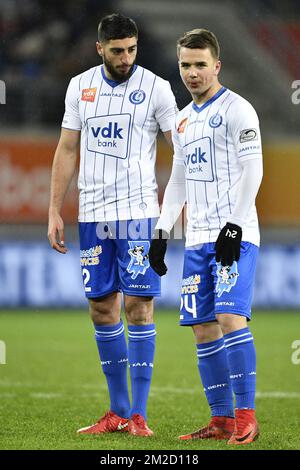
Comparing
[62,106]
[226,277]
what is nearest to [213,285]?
[226,277]

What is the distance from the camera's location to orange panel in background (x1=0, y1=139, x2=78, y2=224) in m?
13.6

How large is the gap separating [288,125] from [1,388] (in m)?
9.24

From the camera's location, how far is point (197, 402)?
6.42 metres

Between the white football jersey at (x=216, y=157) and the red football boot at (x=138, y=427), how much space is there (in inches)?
Answer: 35.3

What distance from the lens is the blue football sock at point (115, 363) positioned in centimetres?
518

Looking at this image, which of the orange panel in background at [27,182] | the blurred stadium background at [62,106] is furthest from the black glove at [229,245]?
the orange panel in background at [27,182]

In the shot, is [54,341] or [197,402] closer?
[197,402]

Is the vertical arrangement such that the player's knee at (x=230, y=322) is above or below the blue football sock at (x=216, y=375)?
above

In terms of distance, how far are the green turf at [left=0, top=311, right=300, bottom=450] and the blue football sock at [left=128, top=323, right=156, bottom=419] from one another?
22 cm

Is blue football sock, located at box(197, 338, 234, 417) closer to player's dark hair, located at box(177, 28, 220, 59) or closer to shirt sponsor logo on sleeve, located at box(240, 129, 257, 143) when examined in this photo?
shirt sponsor logo on sleeve, located at box(240, 129, 257, 143)

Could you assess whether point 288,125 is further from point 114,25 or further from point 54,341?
point 114,25

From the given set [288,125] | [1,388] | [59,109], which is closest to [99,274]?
[1,388]

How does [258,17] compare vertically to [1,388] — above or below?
above
